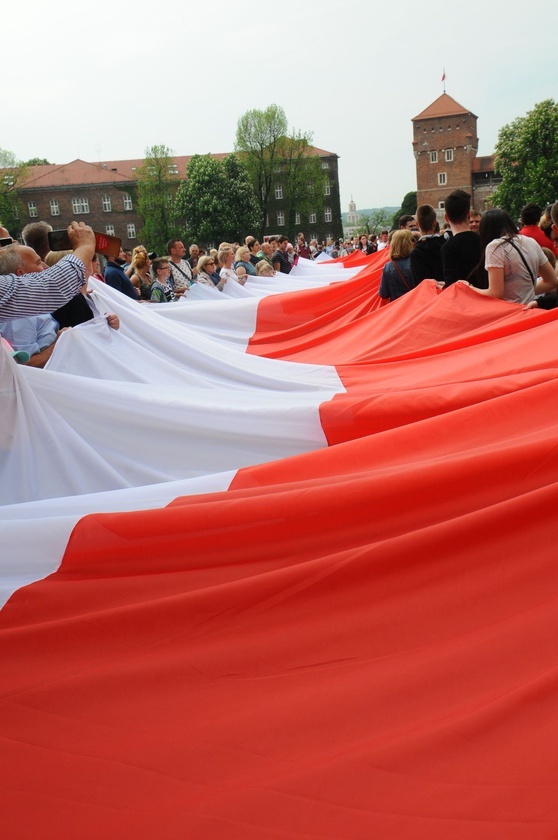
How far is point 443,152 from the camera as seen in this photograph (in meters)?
96.3

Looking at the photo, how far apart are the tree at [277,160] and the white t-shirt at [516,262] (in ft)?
234

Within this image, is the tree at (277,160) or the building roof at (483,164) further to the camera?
the building roof at (483,164)

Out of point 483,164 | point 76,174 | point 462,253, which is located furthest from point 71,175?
point 462,253

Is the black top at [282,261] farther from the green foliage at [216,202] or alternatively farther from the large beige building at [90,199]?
the large beige building at [90,199]

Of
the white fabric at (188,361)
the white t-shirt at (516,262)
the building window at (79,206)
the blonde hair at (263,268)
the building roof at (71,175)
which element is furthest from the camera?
the building window at (79,206)

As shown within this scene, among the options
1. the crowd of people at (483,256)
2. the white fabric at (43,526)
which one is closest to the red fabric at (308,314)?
the crowd of people at (483,256)

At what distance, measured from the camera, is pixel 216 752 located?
196cm

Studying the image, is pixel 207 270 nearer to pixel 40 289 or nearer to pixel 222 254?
pixel 222 254

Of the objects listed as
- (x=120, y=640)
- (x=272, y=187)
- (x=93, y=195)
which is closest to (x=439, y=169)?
(x=272, y=187)

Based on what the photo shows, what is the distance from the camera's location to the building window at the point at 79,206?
291ft

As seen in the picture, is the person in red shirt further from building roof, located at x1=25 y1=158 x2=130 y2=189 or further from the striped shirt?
building roof, located at x1=25 y1=158 x2=130 y2=189

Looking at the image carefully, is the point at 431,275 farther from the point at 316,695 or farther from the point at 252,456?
the point at 316,695

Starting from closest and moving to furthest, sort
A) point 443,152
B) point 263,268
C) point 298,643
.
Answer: point 298,643
point 263,268
point 443,152

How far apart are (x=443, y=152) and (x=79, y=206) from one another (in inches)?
1746
